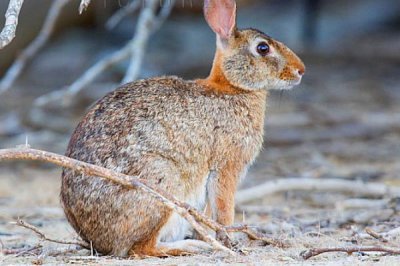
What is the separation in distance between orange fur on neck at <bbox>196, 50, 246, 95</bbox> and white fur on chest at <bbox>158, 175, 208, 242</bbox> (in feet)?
2.15

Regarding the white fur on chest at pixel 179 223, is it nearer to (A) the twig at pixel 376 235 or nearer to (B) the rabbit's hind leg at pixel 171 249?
(B) the rabbit's hind leg at pixel 171 249

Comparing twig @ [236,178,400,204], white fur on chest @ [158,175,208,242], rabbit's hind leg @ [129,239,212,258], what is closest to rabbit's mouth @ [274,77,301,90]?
white fur on chest @ [158,175,208,242]

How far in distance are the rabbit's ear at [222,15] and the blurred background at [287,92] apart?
1.34 meters

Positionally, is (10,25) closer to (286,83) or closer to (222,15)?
(222,15)

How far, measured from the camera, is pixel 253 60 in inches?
226

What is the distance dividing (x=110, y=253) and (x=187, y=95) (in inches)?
40.3

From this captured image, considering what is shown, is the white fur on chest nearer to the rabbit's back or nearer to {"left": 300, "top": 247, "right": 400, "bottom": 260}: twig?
the rabbit's back

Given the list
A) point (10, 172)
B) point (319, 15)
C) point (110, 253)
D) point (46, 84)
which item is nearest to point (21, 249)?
point (110, 253)

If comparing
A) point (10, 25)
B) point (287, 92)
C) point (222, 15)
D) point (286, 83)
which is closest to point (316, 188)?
point (286, 83)

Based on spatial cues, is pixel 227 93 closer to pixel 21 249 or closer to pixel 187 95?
pixel 187 95

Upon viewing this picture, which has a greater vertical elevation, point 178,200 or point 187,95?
point 187,95

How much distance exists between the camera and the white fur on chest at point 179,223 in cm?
498

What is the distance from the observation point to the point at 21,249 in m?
5.29

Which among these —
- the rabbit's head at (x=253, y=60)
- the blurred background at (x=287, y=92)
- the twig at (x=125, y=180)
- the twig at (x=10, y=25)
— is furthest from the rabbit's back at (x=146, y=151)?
the blurred background at (x=287, y=92)
